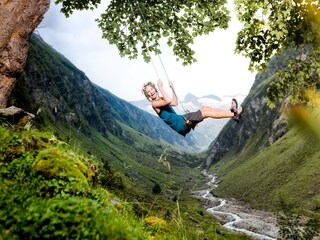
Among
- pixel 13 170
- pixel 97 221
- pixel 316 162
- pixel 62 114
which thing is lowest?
pixel 62 114

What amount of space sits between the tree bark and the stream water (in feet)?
177

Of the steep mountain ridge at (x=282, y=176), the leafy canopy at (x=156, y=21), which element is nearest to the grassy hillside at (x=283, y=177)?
the steep mountain ridge at (x=282, y=176)

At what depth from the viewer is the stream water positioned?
60.7 m

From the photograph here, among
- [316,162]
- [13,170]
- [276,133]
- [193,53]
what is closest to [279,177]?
[316,162]

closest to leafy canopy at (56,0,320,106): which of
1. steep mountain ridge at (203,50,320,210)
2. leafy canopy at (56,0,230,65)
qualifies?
leafy canopy at (56,0,230,65)

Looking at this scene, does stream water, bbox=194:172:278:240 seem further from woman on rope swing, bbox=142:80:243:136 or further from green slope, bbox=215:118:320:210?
woman on rope swing, bbox=142:80:243:136

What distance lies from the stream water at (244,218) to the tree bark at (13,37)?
5383 cm

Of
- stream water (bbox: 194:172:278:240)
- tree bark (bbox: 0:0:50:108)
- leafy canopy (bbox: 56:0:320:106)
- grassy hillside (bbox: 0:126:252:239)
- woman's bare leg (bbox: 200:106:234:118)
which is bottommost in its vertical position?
stream water (bbox: 194:172:278:240)

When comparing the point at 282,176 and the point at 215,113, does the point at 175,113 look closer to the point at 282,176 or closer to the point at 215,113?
the point at 215,113

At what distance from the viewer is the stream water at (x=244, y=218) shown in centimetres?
6072

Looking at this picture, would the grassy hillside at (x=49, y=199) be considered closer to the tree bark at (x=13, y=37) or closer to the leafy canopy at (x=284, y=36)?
the tree bark at (x=13, y=37)

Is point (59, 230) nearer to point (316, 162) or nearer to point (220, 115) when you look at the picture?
point (220, 115)

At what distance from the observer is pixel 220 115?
12.1 m

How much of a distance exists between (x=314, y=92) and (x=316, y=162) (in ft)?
267
